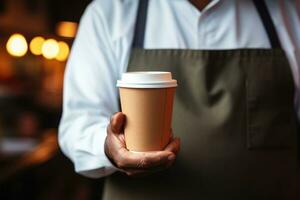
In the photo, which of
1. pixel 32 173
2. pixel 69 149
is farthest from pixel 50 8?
pixel 69 149

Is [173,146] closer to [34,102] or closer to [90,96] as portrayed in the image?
[90,96]

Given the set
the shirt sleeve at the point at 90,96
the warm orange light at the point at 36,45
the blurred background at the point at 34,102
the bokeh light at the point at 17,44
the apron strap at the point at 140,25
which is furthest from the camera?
the warm orange light at the point at 36,45

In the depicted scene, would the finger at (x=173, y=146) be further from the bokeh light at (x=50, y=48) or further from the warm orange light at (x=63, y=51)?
the warm orange light at (x=63, y=51)

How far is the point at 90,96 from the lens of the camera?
133cm

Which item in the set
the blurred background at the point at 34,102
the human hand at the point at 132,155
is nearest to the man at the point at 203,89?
the human hand at the point at 132,155

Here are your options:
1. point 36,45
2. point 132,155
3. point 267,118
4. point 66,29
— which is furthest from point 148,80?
point 66,29

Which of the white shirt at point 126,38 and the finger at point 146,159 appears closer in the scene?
the finger at point 146,159

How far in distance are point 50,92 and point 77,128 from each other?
7.51 meters

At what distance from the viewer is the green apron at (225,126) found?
1323 mm

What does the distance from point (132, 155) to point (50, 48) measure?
6.04 m

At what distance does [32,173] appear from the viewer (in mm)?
4297

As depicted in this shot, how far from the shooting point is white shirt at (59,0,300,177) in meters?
1.34

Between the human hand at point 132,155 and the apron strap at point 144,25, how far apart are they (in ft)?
1.31

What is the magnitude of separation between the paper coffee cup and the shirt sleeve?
24 centimetres
